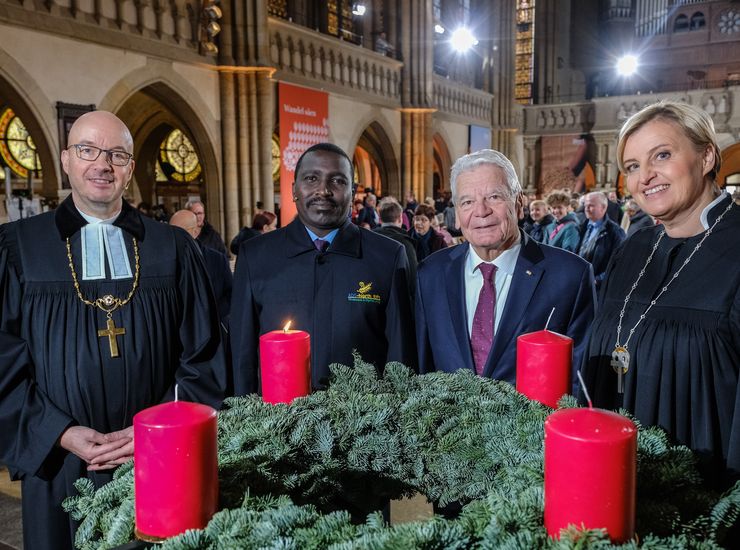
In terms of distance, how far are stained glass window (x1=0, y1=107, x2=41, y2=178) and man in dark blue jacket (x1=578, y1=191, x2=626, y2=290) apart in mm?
8948

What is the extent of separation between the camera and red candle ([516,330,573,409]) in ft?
3.75

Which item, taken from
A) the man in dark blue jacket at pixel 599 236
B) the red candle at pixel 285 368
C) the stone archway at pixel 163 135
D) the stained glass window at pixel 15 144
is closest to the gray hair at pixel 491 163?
the red candle at pixel 285 368

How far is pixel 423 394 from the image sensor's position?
1.22 metres

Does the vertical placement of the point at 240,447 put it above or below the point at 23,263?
below

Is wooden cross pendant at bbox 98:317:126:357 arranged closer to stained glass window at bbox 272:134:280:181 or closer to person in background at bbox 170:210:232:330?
person in background at bbox 170:210:232:330

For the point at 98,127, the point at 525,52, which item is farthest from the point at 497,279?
the point at 525,52

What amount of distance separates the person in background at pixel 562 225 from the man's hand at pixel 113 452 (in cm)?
486

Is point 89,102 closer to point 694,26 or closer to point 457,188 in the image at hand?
point 457,188

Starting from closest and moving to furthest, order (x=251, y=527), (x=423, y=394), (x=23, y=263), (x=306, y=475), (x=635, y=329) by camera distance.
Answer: (x=251, y=527), (x=306, y=475), (x=423, y=394), (x=635, y=329), (x=23, y=263)

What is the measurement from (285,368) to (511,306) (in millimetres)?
963

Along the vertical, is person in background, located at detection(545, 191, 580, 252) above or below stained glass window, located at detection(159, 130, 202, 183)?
below

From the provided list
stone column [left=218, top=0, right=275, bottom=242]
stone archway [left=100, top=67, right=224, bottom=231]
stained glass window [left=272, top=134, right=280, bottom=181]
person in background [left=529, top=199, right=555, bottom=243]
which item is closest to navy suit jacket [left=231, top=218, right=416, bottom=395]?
person in background [left=529, top=199, right=555, bottom=243]

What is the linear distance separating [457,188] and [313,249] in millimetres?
648

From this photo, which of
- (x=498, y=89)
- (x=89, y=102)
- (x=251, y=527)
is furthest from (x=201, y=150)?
(x=498, y=89)
